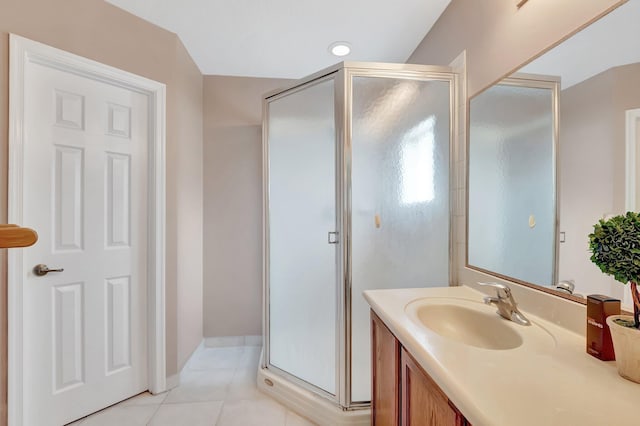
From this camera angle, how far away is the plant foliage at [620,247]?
1.92ft

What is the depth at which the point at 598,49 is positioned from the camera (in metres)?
0.84

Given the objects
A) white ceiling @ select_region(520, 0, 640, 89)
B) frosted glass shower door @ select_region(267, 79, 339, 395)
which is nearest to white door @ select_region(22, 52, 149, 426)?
frosted glass shower door @ select_region(267, 79, 339, 395)

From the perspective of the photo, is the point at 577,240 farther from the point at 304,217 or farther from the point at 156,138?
the point at 156,138

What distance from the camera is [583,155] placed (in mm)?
856

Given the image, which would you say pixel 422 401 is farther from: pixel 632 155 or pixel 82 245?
pixel 82 245

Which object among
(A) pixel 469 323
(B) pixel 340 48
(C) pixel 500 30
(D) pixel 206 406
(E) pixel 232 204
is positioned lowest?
(D) pixel 206 406

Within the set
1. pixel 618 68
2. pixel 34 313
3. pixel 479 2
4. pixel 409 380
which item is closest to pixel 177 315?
pixel 34 313

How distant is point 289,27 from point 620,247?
2077 mm

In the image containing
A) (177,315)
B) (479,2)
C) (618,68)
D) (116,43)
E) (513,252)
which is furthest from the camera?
(177,315)

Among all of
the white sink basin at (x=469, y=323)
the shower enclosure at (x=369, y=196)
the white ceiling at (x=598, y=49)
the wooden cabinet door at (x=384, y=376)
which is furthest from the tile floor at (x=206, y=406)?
the white ceiling at (x=598, y=49)

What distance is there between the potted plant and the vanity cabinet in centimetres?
38

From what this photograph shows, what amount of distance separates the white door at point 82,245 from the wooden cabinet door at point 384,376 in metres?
1.59

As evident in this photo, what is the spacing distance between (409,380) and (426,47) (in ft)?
6.78

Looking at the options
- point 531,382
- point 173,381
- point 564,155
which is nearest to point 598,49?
point 564,155
